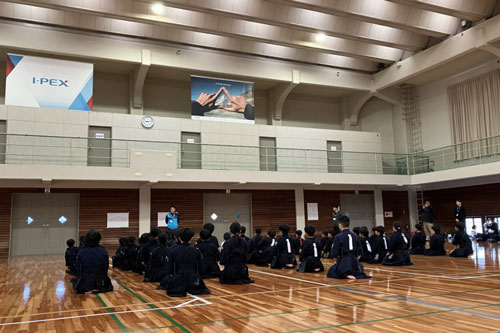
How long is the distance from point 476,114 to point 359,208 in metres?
7.80

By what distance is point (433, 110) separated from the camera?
2383 cm

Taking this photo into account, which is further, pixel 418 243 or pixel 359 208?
pixel 359 208

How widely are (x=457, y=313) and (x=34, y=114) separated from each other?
17641 millimetres

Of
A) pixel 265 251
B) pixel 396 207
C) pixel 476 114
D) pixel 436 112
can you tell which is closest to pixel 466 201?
pixel 396 207

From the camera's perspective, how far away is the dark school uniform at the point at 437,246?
14.9 metres

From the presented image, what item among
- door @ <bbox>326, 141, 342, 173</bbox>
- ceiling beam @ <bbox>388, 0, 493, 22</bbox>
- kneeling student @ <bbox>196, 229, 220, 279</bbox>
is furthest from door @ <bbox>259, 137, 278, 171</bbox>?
kneeling student @ <bbox>196, 229, 220, 279</bbox>

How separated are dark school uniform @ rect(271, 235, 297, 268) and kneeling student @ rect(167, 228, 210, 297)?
4582 mm

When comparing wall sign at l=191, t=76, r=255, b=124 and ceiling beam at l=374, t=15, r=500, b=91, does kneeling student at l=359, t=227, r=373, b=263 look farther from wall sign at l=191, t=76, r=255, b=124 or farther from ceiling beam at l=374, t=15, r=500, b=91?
ceiling beam at l=374, t=15, r=500, b=91

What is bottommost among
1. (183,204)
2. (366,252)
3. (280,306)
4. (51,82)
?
(280,306)

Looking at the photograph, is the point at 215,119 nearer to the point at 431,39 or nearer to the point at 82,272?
the point at 431,39

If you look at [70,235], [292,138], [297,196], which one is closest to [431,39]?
[292,138]

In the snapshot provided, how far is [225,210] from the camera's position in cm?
2141

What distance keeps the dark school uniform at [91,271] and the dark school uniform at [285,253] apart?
16.9 feet

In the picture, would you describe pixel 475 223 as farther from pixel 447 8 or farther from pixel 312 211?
pixel 447 8
